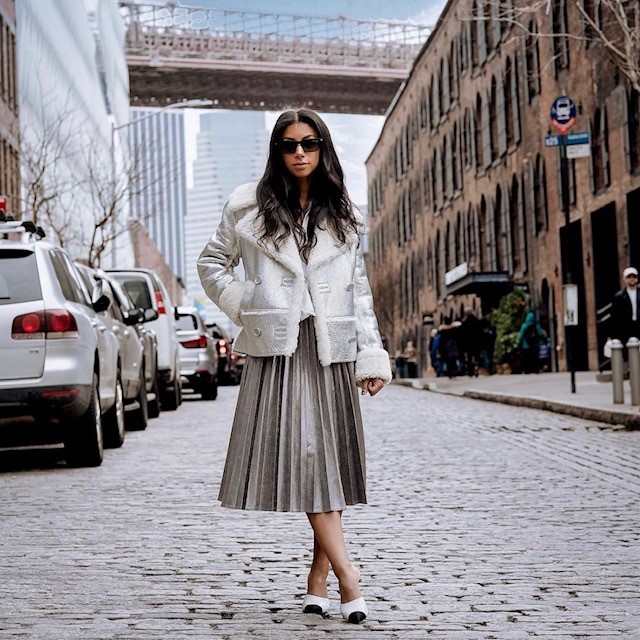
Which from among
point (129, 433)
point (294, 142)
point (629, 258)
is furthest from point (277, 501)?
point (629, 258)

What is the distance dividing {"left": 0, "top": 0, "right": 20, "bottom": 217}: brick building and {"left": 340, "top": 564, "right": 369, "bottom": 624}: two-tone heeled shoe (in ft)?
120

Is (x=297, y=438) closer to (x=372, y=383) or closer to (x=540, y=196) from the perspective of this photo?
(x=372, y=383)

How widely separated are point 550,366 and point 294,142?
3199 cm

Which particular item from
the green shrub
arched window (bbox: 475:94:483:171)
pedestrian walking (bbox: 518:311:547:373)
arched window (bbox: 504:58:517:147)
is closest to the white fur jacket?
pedestrian walking (bbox: 518:311:547:373)

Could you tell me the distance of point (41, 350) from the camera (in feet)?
33.8

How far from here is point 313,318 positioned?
4926 millimetres

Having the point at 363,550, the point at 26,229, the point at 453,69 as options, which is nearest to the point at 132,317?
the point at 26,229

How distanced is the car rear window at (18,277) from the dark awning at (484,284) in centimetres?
2909

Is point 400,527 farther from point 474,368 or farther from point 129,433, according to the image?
point 474,368

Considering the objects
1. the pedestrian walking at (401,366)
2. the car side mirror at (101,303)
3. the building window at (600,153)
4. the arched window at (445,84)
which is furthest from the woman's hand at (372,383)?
the arched window at (445,84)

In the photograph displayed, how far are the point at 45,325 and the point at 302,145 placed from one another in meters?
5.83

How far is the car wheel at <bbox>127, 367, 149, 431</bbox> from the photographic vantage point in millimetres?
15648

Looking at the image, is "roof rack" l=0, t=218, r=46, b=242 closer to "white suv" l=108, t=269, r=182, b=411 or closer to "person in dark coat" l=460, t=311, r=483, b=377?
"white suv" l=108, t=269, r=182, b=411

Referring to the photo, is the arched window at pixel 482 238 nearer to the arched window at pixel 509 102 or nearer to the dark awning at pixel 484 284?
the dark awning at pixel 484 284
